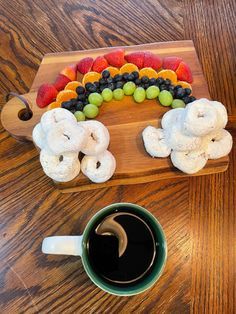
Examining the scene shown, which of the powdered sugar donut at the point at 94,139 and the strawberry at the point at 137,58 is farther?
the strawberry at the point at 137,58

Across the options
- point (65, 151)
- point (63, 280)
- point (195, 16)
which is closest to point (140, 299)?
point (63, 280)

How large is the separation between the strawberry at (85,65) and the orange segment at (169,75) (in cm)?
16

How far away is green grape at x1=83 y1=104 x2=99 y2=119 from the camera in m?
0.70

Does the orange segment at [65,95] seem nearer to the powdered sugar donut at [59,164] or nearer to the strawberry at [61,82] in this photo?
the strawberry at [61,82]

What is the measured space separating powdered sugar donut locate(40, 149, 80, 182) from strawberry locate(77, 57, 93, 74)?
0.24 metres

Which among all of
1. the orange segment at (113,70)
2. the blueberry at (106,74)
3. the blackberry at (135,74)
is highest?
the blueberry at (106,74)

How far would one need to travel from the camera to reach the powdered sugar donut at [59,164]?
61cm

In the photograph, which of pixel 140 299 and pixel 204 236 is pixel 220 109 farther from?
pixel 140 299

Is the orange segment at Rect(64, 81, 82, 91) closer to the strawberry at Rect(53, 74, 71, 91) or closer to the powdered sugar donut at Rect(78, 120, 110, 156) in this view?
the strawberry at Rect(53, 74, 71, 91)

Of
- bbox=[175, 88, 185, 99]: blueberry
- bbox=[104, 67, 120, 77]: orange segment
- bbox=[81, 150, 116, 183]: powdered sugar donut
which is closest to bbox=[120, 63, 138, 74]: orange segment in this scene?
bbox=[104, 67, 120, 77]: orange segment

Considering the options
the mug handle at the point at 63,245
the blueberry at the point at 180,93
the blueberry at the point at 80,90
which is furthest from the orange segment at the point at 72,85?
the mug handle at the point at 63,245

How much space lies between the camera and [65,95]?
710 millimetres

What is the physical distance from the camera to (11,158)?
27.8 inches

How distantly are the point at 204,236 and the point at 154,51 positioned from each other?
0.46 meters
